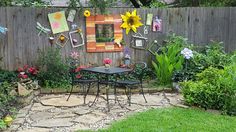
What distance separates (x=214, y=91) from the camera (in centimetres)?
586

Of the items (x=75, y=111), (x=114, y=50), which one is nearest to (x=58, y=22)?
(x=114, y=50)

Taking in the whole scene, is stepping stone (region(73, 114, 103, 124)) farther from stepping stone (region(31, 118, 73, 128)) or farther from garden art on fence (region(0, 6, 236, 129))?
garden art on fence (region(0, 6, 236, 129))

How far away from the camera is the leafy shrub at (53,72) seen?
755 centimetres

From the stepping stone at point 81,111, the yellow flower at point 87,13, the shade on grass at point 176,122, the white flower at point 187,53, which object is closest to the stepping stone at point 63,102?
the stepping stone at point 81,111

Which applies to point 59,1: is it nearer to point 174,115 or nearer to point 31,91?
point 31,91

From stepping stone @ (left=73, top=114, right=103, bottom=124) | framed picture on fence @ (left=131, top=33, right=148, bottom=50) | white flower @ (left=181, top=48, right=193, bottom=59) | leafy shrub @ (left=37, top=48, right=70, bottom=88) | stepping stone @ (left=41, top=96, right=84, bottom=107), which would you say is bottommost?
stepping stone @ (left=73, top=114, right=103, bottom=124)

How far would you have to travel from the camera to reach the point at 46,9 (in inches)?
308

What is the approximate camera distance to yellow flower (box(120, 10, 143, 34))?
8297 mm

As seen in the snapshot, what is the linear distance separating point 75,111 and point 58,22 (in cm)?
283

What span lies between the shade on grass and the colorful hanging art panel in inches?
127

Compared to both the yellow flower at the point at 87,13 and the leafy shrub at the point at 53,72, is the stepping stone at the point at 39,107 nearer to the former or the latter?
the leafy shrub at the point at 53,72

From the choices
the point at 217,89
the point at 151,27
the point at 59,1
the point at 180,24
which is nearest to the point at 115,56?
the point at 151,27

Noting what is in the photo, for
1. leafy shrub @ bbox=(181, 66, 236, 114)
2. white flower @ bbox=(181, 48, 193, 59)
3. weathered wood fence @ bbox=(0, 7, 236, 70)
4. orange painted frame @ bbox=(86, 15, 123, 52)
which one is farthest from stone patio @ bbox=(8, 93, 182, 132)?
orange painted frame @ bbox=(86, 15, 123, 52)

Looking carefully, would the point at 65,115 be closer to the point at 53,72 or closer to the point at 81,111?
the point at 81,111
